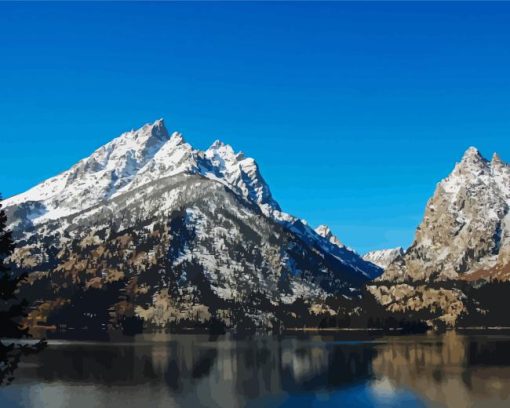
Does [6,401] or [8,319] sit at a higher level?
[8,319]

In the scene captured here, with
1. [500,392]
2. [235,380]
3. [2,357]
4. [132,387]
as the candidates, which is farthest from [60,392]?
[2,357]

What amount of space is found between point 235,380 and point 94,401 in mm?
52743

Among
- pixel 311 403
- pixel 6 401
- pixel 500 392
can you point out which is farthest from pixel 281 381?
pixel 6 401

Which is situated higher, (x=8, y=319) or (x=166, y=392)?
(x=8, y=319)

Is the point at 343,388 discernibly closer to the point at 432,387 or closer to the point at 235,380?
the point at 432,387

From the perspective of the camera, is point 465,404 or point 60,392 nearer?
point 465,404

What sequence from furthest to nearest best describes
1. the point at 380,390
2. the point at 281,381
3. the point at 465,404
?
1. the point at 281,381
2. the point at 380,390
3. the point at 465,404

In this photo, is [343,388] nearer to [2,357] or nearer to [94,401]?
[94,401]

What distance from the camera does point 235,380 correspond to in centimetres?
19388

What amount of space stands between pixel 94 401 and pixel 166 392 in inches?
759

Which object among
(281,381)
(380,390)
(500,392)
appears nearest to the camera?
(500,392)

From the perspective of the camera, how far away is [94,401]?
149250 mm

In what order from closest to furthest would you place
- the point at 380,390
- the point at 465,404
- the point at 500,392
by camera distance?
the point at 465,404, the point at 500,392, the point at 380,390

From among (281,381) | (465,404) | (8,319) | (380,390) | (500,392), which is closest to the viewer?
(8,319)
